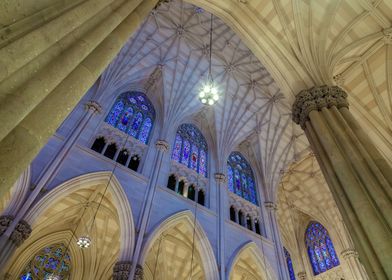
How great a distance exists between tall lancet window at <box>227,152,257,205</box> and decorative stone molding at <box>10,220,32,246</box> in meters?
11.5

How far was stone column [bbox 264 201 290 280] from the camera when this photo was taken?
Result: 13.4 metres

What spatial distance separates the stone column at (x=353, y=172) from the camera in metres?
→ 4.41

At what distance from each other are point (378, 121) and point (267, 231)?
831 centimetres

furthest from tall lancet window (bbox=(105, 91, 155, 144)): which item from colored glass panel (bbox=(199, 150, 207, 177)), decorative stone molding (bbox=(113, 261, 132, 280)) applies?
decorative stone molding (bbox=(113, 261, 132, 280))

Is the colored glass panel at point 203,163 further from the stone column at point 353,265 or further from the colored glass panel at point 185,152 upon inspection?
the stone column at point 353,265

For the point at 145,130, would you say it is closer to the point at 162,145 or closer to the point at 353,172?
the point at 162,145

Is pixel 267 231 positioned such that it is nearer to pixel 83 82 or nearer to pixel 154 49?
pixel 154 49

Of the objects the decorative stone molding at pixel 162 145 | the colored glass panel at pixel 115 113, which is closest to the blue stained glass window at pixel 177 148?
the decorative stone molding at pixel 162 145

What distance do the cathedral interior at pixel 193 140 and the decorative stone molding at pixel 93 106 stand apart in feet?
→ 0.59

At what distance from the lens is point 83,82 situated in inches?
135

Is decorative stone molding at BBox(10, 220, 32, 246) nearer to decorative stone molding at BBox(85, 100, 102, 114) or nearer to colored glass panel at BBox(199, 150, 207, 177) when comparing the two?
decorative stone molding at BBox(85, 100, 102, 114)

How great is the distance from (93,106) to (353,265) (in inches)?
779

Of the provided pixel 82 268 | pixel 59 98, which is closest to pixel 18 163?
pixel 59 98

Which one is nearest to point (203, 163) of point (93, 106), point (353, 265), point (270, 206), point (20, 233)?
point (270, 206)
